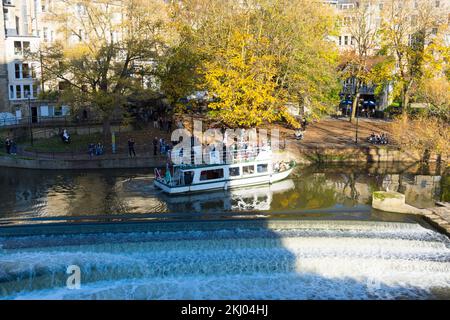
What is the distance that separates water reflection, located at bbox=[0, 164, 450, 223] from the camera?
34312 millimetres

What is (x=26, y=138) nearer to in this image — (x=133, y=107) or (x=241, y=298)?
(x=133, y=107)

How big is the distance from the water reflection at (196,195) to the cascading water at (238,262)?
5101 mm

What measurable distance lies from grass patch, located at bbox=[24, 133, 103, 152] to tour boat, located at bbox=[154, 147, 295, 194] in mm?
12510

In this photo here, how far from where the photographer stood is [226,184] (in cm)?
4022

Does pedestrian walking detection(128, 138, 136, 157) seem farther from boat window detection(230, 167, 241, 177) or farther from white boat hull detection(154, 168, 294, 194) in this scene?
boat window detection(230, 167, 241, 177)

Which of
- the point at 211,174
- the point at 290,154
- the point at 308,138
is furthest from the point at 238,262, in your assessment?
the point at 308,138

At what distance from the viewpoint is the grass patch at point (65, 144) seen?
51188 mm

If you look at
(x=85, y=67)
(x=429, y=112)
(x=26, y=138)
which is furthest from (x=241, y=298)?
(x=26, y=138)

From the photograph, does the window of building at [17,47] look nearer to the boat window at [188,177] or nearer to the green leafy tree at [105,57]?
the green leafy tree at [105,57]

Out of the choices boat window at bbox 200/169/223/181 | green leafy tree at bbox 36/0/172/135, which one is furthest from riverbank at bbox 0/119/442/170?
boat window at bbox 200/169/223/181

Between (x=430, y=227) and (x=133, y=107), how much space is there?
134ft

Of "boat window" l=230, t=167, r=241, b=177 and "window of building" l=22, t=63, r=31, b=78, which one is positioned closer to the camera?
"boat window" l=230, t=167, r=241, b=177

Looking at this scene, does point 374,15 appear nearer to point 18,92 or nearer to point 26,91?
point 26,91

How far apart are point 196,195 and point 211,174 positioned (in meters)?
2.20
